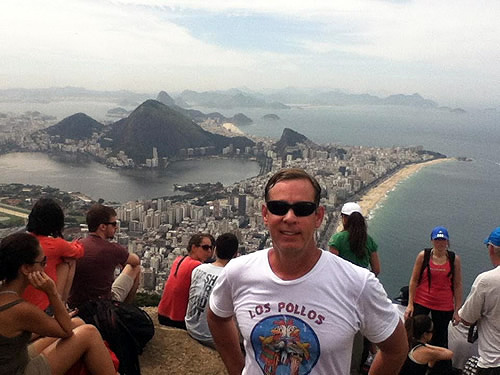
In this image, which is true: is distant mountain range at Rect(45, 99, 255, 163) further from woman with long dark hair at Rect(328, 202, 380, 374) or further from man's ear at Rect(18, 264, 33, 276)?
man's ear at Rect(18, 264, 33, 276)

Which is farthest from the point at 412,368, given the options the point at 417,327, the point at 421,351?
the point at 417,327

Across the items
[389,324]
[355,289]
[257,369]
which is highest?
[355,289]

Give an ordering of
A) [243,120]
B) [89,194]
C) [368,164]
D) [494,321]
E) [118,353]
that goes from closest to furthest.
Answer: [494,321]
[118,353]
[89,194]
[368,164]
[243,120]

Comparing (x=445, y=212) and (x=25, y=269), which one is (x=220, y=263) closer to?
(x=25, y=269)

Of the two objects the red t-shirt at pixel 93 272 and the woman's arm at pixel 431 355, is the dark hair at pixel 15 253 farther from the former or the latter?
the woman's arm at pixel 431 355

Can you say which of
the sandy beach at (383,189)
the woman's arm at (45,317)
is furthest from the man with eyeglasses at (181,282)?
the sandy beach at (383,189)

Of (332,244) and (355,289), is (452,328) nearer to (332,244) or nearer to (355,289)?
(332,244)

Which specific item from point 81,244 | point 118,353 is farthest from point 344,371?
point 81,244

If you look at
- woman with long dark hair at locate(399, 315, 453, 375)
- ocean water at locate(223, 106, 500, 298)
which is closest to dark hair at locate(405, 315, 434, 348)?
woman with long dark hair at locate(399, 315, 453, 375)
